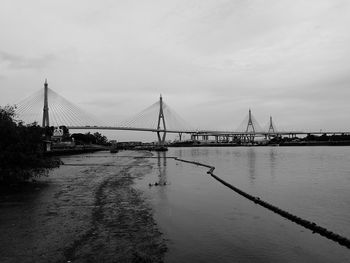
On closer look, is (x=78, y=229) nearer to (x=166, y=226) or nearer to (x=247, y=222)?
(x=166, y=226)

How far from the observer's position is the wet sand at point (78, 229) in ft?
35.5

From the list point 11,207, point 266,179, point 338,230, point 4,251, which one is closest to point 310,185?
point 266,179

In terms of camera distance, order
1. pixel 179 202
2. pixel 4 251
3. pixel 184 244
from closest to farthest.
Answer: pixel 4 251, pixel 184 244, pixel 179 202

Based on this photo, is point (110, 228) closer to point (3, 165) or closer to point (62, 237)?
point (62, 237)

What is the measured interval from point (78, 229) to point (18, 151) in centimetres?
1416

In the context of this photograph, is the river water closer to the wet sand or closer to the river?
the river

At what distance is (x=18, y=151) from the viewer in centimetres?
2578

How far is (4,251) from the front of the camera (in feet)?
36.5

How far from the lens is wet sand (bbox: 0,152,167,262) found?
1083 centimetres

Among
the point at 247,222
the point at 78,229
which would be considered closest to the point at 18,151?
the point at 78,229

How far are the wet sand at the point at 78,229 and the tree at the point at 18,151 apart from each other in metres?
3.32

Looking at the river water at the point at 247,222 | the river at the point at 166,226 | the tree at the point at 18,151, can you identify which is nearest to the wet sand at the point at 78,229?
the river at the point at 166,226

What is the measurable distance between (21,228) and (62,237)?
2.38 metres

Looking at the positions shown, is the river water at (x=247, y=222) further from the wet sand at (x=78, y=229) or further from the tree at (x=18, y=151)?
the tree at (x=18, y=151)
